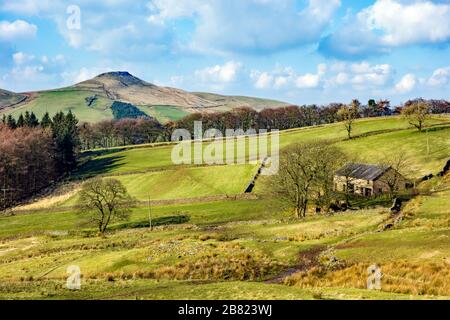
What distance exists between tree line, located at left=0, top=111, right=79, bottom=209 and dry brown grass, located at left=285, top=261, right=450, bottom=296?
105 meters

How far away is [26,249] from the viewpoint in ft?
209

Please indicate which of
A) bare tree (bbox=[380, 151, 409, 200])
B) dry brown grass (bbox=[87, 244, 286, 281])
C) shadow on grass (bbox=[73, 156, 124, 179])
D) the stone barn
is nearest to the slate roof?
the stone barn

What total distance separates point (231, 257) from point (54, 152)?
120 metres

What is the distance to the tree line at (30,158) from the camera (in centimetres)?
11738

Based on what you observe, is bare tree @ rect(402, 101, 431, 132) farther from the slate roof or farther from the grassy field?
the slate roof

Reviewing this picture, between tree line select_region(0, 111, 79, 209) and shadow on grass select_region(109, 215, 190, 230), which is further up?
tree line select_region(0, 111, 79, 209)

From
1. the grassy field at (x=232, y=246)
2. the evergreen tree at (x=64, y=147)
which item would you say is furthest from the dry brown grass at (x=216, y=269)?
the evergreen tree at (x=64, y=147)

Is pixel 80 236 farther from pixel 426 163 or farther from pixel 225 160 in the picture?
pixel 426 163

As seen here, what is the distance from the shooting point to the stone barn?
82.9m

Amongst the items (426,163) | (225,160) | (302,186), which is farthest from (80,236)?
(426,163)

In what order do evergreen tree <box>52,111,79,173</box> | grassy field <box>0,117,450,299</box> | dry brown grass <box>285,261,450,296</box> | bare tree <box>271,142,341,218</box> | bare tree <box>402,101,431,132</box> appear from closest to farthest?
dry brown grass <box>285,261,450,296</box> < grassy field <box>0,117,450,299</box> < bare tree <box>271,142,341,218</box> < bare tree <box>402,101,431,132</box> < evergreen tree <box>52,111,79,173</box>

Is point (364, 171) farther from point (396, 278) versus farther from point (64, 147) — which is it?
point (64, 147)

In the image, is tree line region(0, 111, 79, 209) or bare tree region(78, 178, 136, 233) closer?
bare tree region(78, 178, 136, 233)

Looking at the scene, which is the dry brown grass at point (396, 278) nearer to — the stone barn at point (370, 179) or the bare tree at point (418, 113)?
the stone barn at point (370, 179)
